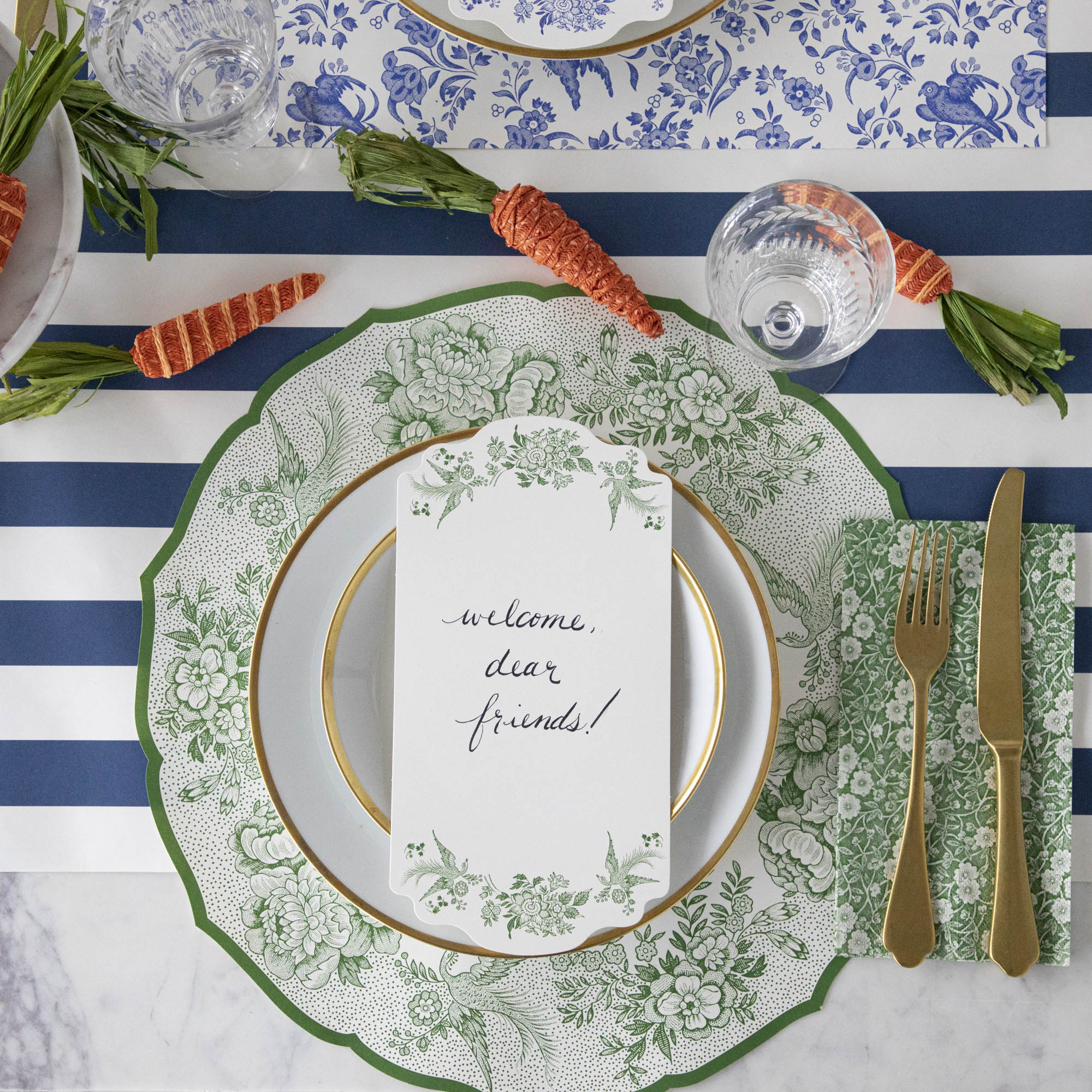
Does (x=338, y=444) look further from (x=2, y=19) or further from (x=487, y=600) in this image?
(x=2, y=19)

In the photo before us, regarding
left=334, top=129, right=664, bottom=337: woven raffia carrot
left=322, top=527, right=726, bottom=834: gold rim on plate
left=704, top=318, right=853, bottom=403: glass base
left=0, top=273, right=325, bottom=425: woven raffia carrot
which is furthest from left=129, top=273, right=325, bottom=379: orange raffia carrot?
left=704, top=318, right=853, bottom=403: glass base

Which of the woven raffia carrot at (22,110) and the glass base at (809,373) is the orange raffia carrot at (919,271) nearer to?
the glass base at (809,373)

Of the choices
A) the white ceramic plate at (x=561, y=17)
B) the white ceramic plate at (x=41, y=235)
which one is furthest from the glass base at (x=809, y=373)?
the white ceramic plate at (x=41, y=235)

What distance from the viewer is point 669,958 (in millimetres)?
748

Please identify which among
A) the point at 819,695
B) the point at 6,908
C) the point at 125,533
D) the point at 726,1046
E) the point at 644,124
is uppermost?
the point at 644,124

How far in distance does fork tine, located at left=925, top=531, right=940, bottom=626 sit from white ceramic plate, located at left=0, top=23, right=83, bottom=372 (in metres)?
0.69

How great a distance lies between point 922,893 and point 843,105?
69 cm

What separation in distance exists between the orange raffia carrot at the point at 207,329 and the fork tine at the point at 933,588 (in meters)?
0.59

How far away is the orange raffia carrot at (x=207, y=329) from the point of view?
725mm

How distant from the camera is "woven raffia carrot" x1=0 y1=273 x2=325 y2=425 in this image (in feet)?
2.38

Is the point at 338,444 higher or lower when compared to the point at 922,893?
higher

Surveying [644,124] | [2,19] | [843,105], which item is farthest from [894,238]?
[2,19]

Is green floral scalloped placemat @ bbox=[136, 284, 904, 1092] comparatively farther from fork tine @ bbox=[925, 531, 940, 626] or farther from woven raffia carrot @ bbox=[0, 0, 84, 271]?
woven raffia carrot @ bbox=[0, 0, 84, 271]

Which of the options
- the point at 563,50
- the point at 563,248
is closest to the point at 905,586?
the point at 563,248
